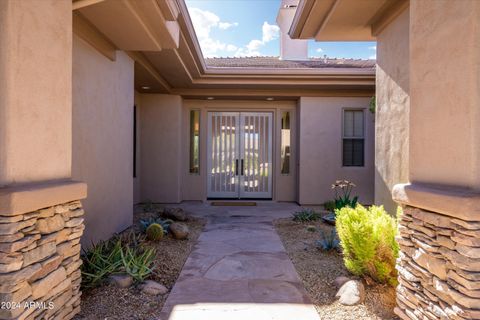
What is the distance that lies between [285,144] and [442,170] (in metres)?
7.66

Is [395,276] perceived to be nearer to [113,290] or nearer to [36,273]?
[113,290]

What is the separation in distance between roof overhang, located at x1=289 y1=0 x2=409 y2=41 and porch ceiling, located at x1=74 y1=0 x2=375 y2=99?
1831 mm

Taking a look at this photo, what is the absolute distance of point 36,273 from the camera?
7.77 feet

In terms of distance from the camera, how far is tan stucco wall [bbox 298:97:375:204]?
9.34m

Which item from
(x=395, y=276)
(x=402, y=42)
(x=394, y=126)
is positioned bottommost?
(x=395, y=276)

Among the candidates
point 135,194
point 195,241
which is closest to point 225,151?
point 135,194

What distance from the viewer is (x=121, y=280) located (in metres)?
3.48

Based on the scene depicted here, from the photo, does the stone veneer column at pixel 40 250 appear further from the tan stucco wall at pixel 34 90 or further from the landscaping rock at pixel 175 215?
the landscaping rock at pixel 175 215

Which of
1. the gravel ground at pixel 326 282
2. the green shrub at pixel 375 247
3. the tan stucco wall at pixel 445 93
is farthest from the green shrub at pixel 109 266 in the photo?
the tan stucco wall at pixel 445 93

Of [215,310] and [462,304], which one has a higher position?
[462,304]

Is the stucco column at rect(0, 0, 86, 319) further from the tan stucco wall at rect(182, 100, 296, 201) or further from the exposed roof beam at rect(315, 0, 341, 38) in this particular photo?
the tan stucco wall at rect(182, 100, 296, 201)

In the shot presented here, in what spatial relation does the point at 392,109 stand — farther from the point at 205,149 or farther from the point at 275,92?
the point at 205,149

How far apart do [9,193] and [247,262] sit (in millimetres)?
3023

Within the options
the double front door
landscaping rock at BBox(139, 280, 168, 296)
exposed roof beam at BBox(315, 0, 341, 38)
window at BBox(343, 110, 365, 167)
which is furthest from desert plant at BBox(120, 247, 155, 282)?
window at BBox(343, 110, 365, 167)
